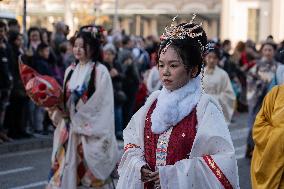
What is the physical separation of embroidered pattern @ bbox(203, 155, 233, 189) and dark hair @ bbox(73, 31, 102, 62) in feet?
10.0

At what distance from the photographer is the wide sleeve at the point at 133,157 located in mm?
3906

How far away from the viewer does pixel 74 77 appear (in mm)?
6719

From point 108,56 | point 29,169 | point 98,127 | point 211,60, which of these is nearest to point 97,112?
point 98,127

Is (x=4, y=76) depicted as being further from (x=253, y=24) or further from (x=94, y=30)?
(x=253, y=24)

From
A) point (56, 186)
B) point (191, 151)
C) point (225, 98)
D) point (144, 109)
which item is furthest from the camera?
point (225, 98)

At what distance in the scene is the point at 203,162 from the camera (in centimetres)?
376

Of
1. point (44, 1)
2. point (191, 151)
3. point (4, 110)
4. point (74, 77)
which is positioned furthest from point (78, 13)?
point (191, 151)

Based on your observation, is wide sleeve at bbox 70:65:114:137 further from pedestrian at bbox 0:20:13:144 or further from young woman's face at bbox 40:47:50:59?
young woman's face at bbox 40:47:50:59

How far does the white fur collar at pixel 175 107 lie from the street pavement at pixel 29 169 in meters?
4.24

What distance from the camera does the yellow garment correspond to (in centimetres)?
444

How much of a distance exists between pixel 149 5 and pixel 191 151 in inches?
1915

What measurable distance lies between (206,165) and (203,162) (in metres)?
0.02

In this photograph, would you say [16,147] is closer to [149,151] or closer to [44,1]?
[149,151]

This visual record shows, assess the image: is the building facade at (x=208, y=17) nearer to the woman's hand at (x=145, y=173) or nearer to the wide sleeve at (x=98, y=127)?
the wide sleeve at (x=98, y=127)
